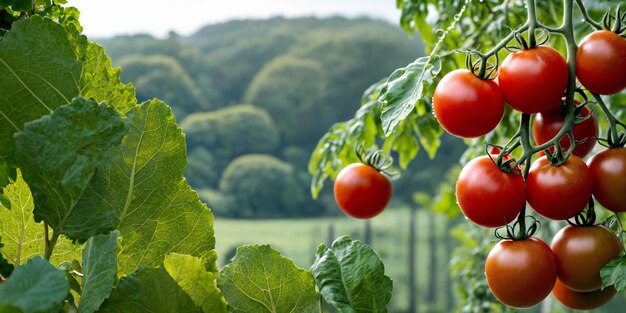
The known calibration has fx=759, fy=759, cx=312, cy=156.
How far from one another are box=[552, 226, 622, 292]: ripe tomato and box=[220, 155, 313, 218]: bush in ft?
47.7

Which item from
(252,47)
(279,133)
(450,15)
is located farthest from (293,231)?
(450,15)

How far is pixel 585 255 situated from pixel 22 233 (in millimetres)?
429

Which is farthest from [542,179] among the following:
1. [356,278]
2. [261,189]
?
[261,189]

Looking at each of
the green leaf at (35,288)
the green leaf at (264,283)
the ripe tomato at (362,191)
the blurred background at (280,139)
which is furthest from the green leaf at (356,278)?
the blurred background at (280,139)

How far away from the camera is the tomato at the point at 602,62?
61cm

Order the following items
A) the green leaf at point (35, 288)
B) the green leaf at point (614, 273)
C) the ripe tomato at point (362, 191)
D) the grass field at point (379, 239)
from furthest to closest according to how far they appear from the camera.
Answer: the grass field at point (379, 239) < the ripe tomato at point (362, 191) < the green leaf at point (614, 273) < the green leaf at point (35, 288)

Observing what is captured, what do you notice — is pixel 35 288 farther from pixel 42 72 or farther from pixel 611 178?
pixel 611 178

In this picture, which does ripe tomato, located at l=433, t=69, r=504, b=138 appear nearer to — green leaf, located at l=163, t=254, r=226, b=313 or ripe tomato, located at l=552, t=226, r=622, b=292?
ripe tomato, located at l=552, t=226, r=622, b=292

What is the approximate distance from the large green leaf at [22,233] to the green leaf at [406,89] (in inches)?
11.3

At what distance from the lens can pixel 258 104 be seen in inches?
674

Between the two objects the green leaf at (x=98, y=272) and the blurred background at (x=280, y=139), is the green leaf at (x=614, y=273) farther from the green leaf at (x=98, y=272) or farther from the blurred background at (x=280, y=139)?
the blurred background at (x=280, y=139)

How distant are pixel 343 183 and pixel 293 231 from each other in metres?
14.6

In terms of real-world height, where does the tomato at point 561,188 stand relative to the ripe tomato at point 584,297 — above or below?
above

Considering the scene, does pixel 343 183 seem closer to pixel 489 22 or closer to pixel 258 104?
pixel 489 22
